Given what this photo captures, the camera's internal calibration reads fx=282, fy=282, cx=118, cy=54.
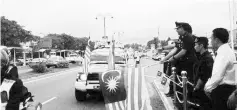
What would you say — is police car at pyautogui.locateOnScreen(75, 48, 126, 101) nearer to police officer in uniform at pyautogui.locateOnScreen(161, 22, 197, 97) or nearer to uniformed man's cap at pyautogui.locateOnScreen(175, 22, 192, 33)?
police officer in uniform at pyautogui.locateOnScreen(161, 22, 197, 97)

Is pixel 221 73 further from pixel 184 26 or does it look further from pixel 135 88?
pixel 184 26

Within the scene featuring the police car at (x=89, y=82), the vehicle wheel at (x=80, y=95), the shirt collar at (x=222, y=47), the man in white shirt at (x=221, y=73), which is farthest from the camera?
the vehicle wheel at (x=80, y=95)

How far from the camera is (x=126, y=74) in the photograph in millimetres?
5824

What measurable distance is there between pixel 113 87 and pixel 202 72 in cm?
169

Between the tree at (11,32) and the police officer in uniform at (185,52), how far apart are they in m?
39.0

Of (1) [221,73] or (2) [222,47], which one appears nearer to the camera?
(1) [221,73]

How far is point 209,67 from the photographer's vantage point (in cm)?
504

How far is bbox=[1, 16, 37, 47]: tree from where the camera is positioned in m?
41.8

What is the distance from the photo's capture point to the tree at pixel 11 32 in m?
41.8

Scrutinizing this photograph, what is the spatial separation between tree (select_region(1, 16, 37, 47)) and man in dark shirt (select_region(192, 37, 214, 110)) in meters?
40.0

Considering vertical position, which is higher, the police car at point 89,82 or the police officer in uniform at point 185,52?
the police officer in uniform at point 185,52

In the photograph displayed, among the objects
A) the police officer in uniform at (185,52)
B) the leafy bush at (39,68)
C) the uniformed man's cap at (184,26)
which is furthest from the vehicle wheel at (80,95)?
the leafy bush at (39,68)

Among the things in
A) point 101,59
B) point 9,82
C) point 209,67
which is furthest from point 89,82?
point 9,82

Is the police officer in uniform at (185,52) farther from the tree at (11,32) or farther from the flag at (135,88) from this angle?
the tree at (11,32)
